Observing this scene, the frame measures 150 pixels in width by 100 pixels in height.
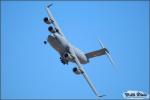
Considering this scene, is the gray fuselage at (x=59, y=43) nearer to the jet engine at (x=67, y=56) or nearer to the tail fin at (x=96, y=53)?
the jet engine at (x=67, y=56)

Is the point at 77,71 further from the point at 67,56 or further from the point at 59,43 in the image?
the point at 59,43

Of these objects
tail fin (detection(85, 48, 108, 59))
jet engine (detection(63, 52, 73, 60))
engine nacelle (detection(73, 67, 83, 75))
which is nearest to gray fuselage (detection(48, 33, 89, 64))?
jet engine (detection(63, 52, 73, 60))

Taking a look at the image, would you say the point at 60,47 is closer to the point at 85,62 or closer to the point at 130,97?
the point at 85,62

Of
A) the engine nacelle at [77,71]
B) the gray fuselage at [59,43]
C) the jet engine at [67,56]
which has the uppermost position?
the gray fuselage at [59,43]

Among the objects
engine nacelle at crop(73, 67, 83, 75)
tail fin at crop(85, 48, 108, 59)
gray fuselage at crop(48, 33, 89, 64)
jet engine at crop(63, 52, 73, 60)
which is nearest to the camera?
gray fuselage at crop(48, 33, 89, 64)

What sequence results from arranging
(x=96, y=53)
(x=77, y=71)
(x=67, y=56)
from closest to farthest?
(x=77, y=71) → (x=67, y=56) → (x=96, y=53)

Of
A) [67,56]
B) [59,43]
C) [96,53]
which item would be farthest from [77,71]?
[96,53]

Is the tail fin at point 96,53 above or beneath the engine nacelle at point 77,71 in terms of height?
above

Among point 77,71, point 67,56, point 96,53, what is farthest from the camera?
point 96,53

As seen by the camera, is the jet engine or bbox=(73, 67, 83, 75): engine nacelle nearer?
bbox=(73, 67, 83, 75): engine nacelle

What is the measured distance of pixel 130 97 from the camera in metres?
55.1

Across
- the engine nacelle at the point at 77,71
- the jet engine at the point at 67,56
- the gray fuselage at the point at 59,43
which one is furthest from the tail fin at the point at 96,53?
the engine nacelle at the point at 77,71

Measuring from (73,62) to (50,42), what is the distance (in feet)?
24.1

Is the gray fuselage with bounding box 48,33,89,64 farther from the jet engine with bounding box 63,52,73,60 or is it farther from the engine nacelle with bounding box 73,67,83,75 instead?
the engine nacelle with bounding box 73,67,83,75
